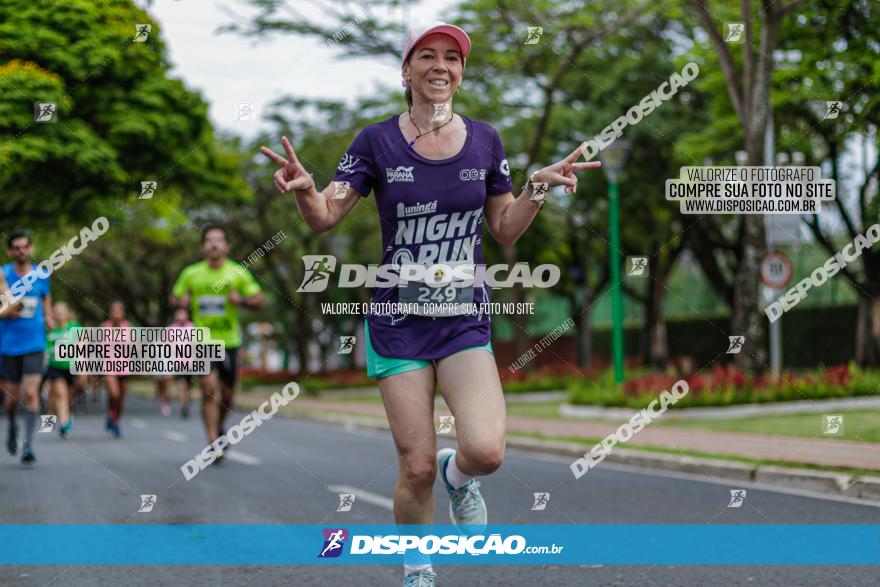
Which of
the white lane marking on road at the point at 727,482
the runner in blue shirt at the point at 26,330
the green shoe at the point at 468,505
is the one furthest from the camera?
the runner in blue shirt at the point at 26,330

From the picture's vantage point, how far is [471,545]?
5152 mm

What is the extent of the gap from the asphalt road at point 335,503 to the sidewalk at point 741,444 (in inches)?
32.8

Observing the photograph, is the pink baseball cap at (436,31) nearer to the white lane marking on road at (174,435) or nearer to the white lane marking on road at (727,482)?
the white lane marking on road at (727,482)

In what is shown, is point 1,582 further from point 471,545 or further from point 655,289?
point 655,289

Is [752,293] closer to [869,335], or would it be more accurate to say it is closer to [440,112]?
[869,335]

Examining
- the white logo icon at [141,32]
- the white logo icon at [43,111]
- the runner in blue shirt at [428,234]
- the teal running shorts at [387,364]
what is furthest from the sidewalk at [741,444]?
the white logo icon at [43,111]

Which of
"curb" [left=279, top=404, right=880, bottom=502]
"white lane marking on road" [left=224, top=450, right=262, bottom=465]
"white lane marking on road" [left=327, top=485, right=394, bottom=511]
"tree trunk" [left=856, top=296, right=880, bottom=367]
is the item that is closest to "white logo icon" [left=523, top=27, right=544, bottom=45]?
"curb" [left=279, top=404, right=880, bottom=502]

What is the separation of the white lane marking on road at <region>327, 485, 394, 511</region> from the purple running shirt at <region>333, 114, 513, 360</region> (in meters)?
3.26

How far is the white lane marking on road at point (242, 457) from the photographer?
11336mm

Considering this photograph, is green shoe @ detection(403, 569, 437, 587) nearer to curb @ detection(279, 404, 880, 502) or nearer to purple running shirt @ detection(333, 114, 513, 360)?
purple running shirt @ detection(333, 114, 513, 360)

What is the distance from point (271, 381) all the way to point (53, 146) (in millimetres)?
29298

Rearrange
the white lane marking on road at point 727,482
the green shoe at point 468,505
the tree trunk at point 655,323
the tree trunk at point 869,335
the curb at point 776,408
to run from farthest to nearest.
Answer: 1. the tree trunk at point 655,323
2. the tree trunk at point 869,335
3. the curb at point 776,408
4. the white lane marking on road at point 727,482
5. the green shoe at point 468,505

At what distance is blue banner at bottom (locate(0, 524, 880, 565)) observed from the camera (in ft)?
18.4

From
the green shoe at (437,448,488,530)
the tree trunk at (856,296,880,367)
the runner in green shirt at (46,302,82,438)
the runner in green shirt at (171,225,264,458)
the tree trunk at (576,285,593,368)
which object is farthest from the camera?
the tree trunk at (576,285,593,368)
